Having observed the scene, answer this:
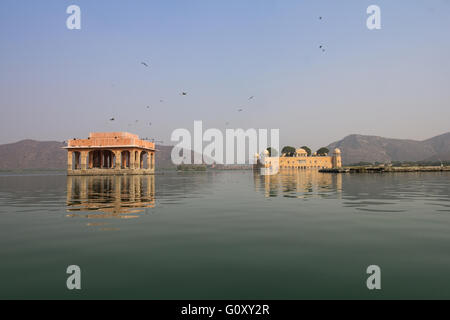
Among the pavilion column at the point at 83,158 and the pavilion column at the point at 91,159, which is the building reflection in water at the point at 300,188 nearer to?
the pavilion column at the point at 83,158

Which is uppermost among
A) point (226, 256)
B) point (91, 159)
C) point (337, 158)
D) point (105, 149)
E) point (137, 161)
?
point (105, 149)

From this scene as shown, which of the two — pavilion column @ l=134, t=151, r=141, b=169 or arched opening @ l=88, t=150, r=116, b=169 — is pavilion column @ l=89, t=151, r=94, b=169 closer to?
arched opening @ l=88, t=150, r=116, b=169

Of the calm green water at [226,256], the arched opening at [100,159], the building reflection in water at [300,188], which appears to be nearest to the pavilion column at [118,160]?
the arched opening at [100,159]

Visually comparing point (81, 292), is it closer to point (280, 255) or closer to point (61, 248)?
point (61, 248)

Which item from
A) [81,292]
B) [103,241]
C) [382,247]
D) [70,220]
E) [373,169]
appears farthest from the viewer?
[373,169]

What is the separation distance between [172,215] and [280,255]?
833 cm

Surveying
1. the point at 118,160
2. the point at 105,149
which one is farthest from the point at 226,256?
the point at 105,149

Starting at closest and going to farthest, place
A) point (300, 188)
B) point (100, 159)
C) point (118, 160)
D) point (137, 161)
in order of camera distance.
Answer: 1. point (300, 188)
2. point (118, 160)
3. point (137, 161)
4. point (100, 159)

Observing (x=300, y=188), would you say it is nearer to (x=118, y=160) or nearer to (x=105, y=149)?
(x=118, y=160)

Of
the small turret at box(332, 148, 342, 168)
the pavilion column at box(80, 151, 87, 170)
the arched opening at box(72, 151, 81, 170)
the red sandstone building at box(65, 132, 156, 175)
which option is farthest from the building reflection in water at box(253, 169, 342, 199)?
the small turret at box(332, 148, 342, 168)

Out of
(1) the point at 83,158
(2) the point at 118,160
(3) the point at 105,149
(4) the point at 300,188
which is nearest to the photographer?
(4) the point at 300,188

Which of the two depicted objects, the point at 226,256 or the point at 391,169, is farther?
the point at 391,169
